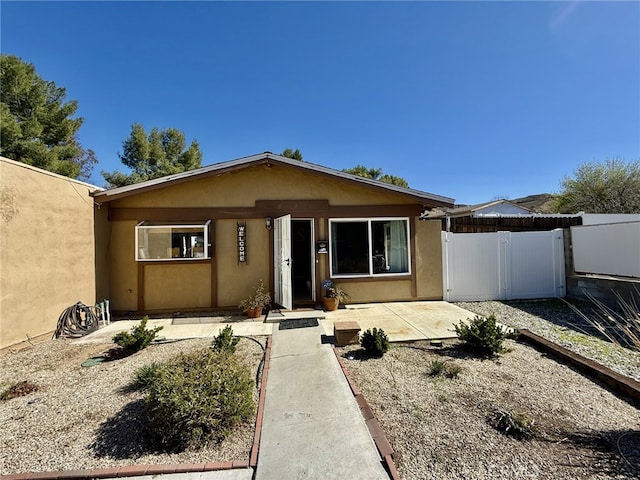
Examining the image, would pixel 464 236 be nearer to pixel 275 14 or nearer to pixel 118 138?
pixel 275 14

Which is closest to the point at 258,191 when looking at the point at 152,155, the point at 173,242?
the point at 173,242

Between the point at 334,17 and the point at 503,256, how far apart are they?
8.29m

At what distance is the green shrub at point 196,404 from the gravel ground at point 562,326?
512cm

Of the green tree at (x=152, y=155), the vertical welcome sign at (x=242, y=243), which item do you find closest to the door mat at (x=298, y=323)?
the vertical welcome sign at (x=242, y=243)

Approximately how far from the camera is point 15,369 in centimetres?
451

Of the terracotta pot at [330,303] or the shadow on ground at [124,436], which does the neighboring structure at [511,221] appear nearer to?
the terracotta pot at [330,303]

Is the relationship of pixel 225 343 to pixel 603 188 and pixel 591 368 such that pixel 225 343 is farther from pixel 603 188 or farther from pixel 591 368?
pixel 603 188

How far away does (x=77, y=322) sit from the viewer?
6.21m

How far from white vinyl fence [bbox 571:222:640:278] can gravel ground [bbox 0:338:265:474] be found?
30.6 ft

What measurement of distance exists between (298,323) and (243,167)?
4079 mm

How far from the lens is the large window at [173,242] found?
7617 millimetres

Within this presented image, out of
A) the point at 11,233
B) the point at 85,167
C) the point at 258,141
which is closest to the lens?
the point at 11,233

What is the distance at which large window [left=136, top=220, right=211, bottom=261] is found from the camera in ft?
25.0

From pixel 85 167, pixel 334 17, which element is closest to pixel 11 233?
pixel 334 17
